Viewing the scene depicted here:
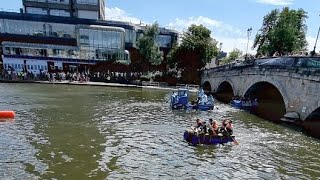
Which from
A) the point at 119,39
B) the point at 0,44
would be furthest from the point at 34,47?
the point at 119,39

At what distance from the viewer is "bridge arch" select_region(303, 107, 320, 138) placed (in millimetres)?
34312

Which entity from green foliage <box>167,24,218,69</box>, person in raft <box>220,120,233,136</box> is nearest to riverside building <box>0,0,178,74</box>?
green foliage <box>167,24,218,69</box>

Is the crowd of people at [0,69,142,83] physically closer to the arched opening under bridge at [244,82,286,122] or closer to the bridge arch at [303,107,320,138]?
the arched opening under bridge at [244,82,286,122]

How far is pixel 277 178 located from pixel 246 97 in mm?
31775

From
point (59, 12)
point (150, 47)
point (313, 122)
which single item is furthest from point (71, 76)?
point (313, 122)

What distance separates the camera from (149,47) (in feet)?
268

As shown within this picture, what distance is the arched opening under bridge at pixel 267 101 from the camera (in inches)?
1792

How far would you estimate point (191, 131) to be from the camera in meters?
28.0

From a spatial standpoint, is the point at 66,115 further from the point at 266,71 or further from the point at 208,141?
the point at 266,71

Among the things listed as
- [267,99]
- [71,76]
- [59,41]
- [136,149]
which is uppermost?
[59,41]

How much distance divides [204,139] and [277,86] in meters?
18.5

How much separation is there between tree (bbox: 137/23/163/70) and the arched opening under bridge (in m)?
33.3

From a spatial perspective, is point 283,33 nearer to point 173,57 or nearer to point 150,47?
point 173,57

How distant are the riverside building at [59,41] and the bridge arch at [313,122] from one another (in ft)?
186
